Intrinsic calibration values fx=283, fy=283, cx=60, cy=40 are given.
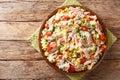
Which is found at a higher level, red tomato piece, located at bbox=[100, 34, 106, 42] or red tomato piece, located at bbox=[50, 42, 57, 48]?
red tomato piece, located at bbox=[50, 42, 57, 48]

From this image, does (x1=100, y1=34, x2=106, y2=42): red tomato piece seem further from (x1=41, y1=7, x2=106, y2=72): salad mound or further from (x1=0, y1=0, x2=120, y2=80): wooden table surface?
(x1=0, y1=0, x2=120, y2=80): wooden table surface

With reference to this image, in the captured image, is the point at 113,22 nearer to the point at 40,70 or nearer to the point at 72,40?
the point at 72,40

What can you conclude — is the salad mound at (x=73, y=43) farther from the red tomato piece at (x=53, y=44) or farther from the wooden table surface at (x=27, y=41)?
the wooden table surface at (x=27, y=41)

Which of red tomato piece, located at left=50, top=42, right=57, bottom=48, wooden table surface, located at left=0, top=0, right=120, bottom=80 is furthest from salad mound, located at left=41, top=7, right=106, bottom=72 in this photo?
wooden table surface, located at left=0, top=0, right=120, bottom=80

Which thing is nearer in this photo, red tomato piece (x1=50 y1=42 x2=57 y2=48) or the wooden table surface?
red tomato piece (x1=50 y1=42 x2=57 y2=48)

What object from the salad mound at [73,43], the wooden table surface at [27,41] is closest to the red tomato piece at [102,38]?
the salad mound at [73,43]

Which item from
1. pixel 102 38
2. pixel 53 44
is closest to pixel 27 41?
pixel 53 44

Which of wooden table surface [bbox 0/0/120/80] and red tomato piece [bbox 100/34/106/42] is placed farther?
wooden table surface [bbox 0/0/120/80]
